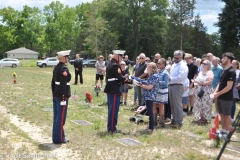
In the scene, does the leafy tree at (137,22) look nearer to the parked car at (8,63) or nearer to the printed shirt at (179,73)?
the parked car at (8,63)

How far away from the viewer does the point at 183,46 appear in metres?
53.1

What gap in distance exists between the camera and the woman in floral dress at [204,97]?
24.7ft

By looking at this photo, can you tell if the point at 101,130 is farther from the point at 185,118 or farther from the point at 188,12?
the point at 188,12

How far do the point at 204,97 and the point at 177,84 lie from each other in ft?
3.44

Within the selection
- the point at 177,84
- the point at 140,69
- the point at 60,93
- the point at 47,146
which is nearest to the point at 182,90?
the point at 177,84

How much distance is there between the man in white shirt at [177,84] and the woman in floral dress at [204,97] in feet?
2.49

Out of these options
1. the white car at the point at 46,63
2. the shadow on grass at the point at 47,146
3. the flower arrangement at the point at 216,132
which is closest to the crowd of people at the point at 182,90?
the flower arrangement at the point at 216,132

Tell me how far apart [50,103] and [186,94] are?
183 inches

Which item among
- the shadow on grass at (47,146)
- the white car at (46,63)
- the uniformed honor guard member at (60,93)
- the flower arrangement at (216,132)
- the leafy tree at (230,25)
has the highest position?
the leafy tree at (230,25)

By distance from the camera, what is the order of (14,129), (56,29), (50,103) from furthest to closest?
(56,29)
(50,103)
(14,129)

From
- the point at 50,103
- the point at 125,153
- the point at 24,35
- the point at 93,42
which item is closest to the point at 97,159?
the point at 125,153

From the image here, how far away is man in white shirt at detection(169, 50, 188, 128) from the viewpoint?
7.01 m

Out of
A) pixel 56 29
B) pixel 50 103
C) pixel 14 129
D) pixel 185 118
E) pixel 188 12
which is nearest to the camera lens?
pixel 14 129

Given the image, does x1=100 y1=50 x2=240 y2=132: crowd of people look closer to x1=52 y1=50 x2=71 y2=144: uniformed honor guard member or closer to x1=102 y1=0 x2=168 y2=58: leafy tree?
x1=52 y1=50 x2=71 y2=144: uniformed honor guard member
